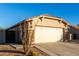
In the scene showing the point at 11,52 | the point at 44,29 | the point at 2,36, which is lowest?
the point at 11,52

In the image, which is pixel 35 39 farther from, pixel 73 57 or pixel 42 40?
pixel 73 57

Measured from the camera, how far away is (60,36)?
21.6 m

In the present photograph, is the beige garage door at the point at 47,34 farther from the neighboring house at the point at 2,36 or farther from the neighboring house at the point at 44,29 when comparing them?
the neighboring house at the point at 2,36

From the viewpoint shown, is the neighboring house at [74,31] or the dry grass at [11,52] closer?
the dry grass at [11,52]

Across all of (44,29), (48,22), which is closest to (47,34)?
(44,29)

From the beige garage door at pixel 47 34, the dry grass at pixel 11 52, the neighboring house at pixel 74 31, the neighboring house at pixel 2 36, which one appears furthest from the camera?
the neighboring house at pixel 74 31

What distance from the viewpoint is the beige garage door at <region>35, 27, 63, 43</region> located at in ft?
64.7

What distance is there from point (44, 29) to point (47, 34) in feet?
2.23

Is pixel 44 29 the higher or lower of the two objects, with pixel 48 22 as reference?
lower

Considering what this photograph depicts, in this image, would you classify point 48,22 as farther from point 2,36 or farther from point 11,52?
point 11,52

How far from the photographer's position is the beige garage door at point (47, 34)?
1972cm

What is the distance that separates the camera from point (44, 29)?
66.5 feet

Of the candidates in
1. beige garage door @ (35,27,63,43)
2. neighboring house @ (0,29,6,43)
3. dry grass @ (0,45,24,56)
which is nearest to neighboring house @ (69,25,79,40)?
beige garage door @ (35,27,63,43)

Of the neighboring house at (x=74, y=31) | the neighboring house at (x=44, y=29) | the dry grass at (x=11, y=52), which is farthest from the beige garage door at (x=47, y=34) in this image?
the dry grass at (x=11, y=52)
